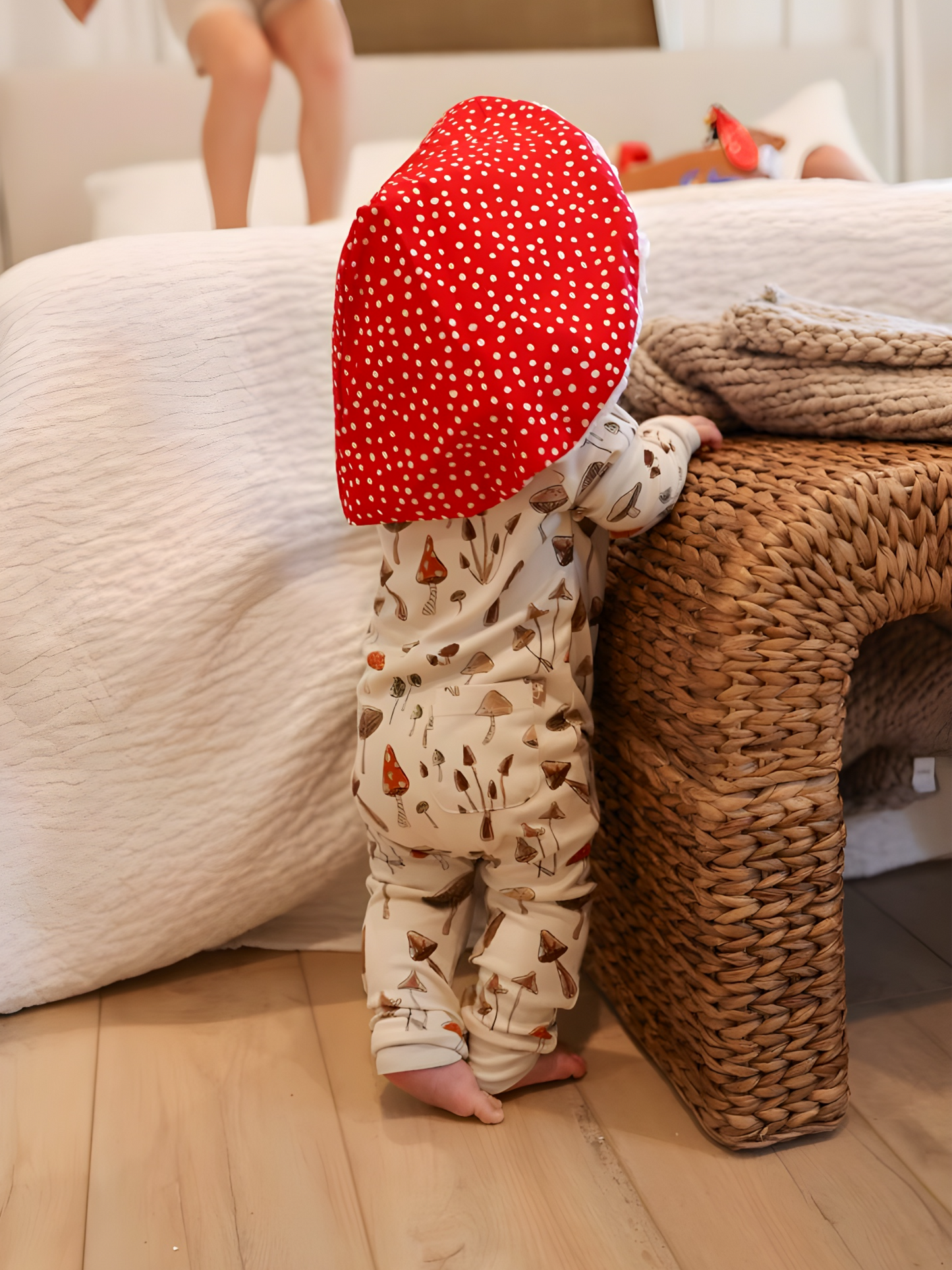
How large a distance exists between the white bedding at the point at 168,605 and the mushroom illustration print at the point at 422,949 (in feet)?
0.57

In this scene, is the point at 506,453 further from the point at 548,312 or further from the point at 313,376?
the point at 313,376

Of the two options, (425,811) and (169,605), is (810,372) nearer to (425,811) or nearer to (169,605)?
(425,811)

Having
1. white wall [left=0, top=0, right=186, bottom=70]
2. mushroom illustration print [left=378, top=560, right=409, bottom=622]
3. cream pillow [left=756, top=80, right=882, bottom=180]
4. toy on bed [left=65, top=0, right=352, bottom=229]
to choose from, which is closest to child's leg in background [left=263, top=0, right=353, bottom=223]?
toy on bed [left=65, top=0, right=352, bottom=229]

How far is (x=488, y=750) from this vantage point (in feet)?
2.65

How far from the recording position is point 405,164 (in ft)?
2.65

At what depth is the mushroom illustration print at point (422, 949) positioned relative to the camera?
86cm

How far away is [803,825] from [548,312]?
15.7 inches

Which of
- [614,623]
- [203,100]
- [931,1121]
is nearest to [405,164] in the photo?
[614,623]

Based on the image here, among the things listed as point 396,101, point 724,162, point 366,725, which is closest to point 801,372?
point 366,725

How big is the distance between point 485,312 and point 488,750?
32cm

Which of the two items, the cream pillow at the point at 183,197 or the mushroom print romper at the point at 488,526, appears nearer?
the mushroom print romper at the point at 488,526

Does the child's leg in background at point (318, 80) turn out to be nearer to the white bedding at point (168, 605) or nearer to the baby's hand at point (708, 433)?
the white bedding at point (168, 605)

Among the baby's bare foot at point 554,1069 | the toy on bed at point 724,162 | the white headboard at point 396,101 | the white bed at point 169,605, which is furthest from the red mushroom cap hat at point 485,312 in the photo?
the white headboard at point 396,101

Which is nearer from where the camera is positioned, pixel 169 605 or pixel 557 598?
pixel 557 598
